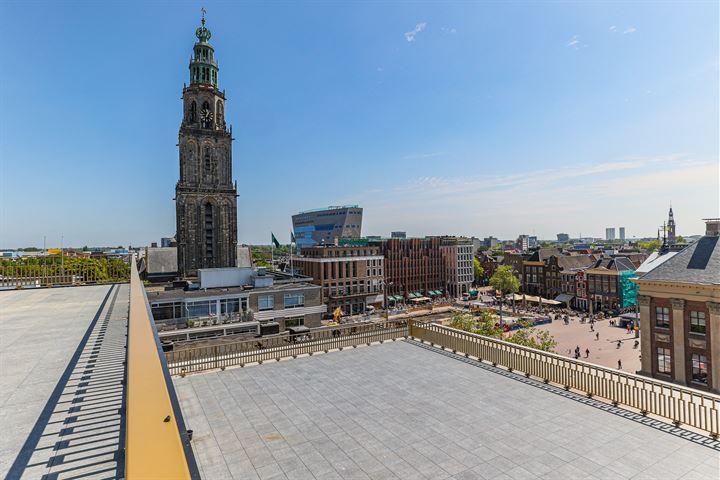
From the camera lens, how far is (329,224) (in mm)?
172250

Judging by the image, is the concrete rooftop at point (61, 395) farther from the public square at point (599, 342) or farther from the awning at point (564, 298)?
the awning at point (564, 298)

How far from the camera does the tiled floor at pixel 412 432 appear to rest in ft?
28.0

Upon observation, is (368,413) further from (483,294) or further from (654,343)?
(483,294)

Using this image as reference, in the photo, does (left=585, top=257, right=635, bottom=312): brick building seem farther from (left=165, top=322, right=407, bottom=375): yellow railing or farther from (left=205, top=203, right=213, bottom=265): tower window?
(left=205, top=203, right=213, bottom=265): tower window

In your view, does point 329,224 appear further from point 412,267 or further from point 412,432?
point 412,432

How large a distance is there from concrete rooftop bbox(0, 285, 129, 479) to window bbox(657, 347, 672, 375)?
118 feet

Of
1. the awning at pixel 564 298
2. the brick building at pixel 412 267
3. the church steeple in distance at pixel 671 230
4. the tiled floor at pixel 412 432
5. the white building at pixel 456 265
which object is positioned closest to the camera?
the tiled floor at pixel 412 432

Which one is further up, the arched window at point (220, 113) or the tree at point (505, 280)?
the arched window at point (220, 113)

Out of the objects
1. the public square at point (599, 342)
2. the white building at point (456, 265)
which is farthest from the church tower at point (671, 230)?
the white building at point (456, 265)

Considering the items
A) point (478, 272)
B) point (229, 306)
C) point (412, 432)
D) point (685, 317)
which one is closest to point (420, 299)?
point (478, 272)

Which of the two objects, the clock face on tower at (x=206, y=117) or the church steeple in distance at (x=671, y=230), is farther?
the clock face on tower at (x=206, y=117)

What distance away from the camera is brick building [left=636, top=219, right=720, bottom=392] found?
26.3 meters

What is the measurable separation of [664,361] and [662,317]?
134 inches

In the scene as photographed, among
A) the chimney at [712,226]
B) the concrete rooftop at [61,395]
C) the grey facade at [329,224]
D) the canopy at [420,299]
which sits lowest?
the canopy at [420,299]
